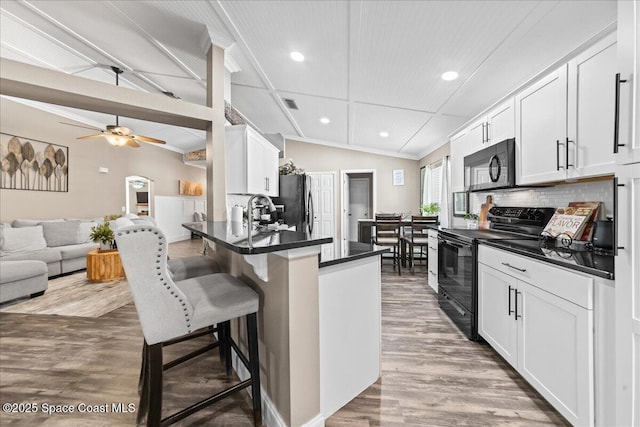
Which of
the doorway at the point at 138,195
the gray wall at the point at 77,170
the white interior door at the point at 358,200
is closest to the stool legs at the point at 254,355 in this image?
the gray wall at the point at 77,170

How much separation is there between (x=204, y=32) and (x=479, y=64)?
2.67 meters

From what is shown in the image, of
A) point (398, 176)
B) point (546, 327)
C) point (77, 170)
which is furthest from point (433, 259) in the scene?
point (77, 170)

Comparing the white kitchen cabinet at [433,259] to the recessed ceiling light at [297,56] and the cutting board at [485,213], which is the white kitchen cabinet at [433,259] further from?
the recessed ceiling light at [297,56]

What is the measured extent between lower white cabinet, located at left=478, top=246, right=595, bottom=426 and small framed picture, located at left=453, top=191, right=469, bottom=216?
91.6 inches

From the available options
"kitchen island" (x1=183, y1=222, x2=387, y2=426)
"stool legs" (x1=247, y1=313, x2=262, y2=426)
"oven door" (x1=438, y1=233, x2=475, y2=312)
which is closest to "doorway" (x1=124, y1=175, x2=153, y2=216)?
"kitchen island" (x1=183, y1=222, x2=387, y2=426)

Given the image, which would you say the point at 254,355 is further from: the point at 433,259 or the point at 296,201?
the point at 296,201

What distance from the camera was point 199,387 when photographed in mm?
1749

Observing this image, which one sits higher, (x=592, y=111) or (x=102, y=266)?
(x=592, y=111)

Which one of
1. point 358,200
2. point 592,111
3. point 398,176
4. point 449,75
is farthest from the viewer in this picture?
point 358,200

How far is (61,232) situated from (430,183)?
278 inches

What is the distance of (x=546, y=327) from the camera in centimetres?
146

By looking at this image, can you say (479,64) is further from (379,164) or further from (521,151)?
(379,164)

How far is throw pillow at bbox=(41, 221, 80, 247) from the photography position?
4.45m

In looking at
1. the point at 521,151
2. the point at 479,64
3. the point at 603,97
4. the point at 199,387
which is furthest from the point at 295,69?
the point at 199,387
